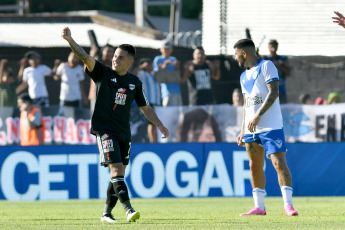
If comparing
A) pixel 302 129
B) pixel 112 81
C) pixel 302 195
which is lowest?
pixel 302 195

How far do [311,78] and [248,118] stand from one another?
9.52 m


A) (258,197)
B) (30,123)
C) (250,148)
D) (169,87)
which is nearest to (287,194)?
(258,197)

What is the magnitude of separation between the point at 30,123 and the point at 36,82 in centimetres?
120

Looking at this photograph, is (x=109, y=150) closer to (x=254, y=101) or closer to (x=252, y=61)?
(x=254, y=101)

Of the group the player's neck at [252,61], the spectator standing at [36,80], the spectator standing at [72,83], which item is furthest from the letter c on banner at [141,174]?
the player's neck at [252,61]

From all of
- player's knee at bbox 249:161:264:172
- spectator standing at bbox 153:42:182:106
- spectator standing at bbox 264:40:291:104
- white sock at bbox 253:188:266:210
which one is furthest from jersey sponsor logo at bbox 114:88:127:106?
spectator standing at bbox 264:40:291:104

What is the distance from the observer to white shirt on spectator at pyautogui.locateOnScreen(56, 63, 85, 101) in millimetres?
18906

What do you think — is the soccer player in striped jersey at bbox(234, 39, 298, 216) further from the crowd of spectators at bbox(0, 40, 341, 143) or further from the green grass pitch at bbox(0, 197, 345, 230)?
the crowd of spectators at bbox(0, 40, 341, 143)

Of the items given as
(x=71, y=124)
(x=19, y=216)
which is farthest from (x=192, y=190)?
(x=19, y=216)

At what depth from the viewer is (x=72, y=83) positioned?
18938 mm

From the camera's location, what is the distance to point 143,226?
9.73m

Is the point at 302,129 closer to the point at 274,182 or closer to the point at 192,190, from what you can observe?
the point at 274,182

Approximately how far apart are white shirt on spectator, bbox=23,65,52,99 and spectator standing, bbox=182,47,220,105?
284cm

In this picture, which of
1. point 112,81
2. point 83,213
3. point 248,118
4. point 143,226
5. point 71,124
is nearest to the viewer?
point 143,226
